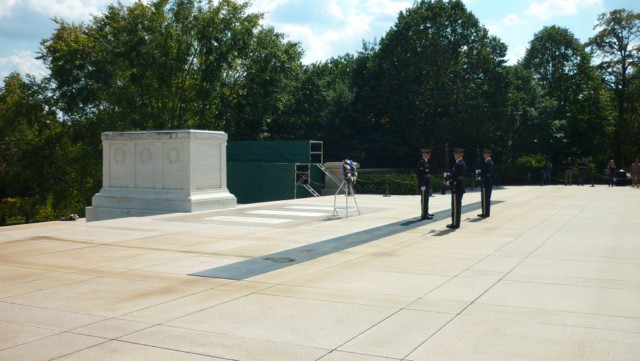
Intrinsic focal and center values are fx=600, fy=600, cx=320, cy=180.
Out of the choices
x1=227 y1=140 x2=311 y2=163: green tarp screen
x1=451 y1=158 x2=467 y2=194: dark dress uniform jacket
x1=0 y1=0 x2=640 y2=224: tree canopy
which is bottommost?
x1=451 y1=158 x2=467 y2=194: dark dress uniform jacket

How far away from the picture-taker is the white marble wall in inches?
669

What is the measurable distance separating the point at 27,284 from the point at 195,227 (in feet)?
19.6

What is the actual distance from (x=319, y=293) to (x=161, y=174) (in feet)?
38.0

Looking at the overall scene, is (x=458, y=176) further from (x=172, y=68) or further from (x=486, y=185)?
(x=172, y=68)

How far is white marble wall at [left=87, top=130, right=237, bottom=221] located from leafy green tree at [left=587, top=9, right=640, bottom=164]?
39.9 m

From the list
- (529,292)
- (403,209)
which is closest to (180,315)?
(529,292)

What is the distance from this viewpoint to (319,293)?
6988 millimetres

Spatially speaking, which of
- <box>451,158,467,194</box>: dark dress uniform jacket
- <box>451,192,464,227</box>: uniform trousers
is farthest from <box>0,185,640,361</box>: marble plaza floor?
<box>451,158,467,194</box>: dark dress uniform jacket

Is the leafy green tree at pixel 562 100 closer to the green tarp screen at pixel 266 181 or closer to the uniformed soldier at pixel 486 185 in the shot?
the green tarp screen at pixel 266 181

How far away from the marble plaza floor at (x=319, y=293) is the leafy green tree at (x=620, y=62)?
1551 inches

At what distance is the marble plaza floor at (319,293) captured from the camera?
16.5ft

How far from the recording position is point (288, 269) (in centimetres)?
852

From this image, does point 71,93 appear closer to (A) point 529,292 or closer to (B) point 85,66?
(B) point 85,66

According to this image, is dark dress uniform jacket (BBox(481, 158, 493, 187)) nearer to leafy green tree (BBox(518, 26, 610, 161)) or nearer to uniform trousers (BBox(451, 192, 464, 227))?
uniform trousers (BBox(451, 192, 464, 227))
